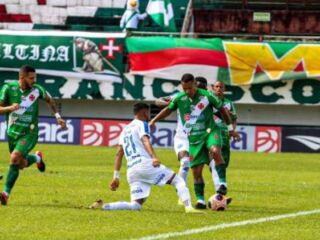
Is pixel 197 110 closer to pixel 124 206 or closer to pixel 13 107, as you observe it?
pixel 124 206

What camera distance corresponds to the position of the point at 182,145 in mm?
17609

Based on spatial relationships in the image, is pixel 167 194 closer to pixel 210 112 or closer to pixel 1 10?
pixel 210 112

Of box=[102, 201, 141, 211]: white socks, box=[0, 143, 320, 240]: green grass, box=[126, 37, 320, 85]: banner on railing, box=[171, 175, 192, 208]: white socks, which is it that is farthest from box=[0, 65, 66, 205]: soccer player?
box=[126, 37, 320, 85]: banner on railing

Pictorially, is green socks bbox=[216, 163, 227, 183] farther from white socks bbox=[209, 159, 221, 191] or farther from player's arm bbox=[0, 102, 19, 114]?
player's arm bbox=[0, 102, 19, 114]

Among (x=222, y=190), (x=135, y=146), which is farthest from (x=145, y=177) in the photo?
(x=222, y=190)

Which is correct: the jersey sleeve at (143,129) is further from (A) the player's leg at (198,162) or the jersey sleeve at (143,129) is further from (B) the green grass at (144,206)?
(A) the player's leg at (198,162)


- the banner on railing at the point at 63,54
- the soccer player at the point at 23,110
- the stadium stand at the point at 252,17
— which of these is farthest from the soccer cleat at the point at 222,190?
the stadium stand at the point at 252,17

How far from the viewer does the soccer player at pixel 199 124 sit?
16859 mm

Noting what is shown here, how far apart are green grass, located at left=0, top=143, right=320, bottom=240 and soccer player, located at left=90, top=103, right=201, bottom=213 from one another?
346 millimetres

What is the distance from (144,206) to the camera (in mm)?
16797

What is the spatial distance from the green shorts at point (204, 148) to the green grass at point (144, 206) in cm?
80

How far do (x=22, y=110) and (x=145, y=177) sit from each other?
109 inches

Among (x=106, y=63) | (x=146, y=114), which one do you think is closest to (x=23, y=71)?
(x=146, y=114)

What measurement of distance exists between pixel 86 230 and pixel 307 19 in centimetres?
3547
